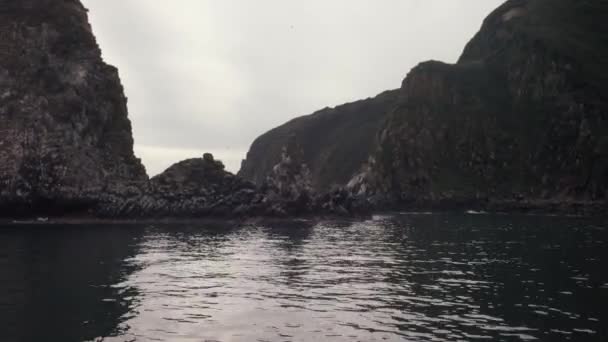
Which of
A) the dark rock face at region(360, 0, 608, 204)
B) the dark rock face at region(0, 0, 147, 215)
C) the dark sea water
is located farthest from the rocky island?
the dark sea water

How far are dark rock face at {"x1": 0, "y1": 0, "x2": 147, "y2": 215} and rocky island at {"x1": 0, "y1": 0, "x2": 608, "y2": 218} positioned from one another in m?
0.23

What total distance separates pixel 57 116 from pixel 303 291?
82887 mm

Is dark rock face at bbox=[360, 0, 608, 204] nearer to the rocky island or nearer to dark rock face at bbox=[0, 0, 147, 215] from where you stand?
the rocky island

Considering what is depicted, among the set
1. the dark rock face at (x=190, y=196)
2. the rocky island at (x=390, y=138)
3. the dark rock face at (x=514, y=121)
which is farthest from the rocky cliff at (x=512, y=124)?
the dark rock face at (x=190, y=196)

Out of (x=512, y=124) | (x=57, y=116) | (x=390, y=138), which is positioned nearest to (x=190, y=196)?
(x=57, y=116)

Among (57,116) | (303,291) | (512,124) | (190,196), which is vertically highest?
(512,124)

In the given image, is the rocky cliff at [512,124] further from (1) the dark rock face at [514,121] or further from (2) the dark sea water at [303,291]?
(2) the dark sea water at [303,291]

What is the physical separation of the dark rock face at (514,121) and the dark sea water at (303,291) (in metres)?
102

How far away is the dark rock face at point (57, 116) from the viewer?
3420 inches

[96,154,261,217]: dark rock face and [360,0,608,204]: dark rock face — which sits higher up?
[360,0,608,204]: dark rock face

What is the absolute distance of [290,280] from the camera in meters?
31.1

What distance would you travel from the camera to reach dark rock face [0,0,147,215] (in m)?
86.9

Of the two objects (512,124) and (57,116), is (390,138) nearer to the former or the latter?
(512,124)

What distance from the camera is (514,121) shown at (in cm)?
16612
